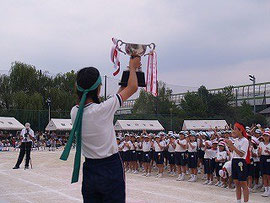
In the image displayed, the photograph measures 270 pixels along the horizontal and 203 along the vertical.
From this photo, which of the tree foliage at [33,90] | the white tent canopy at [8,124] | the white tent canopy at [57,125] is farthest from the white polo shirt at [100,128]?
the tree foliage at [33,90]

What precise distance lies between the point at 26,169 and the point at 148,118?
27.5m

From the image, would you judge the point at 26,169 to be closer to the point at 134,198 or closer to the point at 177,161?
the point at 177,161

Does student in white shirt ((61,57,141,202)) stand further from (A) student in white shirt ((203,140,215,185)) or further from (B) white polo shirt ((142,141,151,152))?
(B) white polo shirt ((142,141,151,152))

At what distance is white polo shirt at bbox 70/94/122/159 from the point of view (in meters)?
3.12

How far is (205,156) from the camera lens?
530 inches

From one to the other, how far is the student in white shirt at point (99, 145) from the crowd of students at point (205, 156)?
5.34 m

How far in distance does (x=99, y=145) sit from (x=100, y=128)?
0.48ft

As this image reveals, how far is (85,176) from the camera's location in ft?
10.4

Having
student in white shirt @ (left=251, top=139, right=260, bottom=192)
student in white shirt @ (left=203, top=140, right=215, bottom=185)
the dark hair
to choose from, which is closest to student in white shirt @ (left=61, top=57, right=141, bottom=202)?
the dark hair

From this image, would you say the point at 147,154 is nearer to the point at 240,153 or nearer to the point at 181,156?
the point at 181,156

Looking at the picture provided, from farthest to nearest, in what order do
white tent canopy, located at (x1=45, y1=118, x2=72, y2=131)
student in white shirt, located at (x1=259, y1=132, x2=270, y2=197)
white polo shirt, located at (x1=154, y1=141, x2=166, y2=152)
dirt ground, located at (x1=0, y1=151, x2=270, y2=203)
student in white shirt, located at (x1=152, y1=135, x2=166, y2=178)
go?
white tent canopy, located at (x1=45, y1=118, x2=72, y2=131)
white polo shirt, located at (x1=154, y1=141, x2=166, y2=152)
student in white shirt, located at (x1=152, y1=135, x2=166, y2=178)
student in white shirt, located at (x1=259, y1=132, x2=270, y2=197)
dirt ground, located at (x1=0, y1=151, x2=270, y2=203)

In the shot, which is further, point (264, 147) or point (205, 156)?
point (205, 156)

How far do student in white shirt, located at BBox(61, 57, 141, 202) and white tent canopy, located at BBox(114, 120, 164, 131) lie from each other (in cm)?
3282

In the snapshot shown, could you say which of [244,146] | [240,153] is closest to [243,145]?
[244,146]
